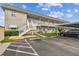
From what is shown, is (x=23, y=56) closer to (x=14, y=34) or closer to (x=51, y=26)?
(x=14, y=34)

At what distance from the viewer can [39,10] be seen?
7.79 m

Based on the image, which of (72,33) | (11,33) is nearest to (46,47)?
(72,33)

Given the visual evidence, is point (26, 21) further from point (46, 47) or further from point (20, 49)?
point (46, 47)

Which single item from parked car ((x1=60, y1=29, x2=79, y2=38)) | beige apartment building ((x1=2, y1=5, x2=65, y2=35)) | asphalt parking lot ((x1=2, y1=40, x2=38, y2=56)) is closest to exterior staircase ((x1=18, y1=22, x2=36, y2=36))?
beige apartment building ((x1=2, y1=5, x2=65, y2=35))

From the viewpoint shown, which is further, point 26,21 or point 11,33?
point 26,21

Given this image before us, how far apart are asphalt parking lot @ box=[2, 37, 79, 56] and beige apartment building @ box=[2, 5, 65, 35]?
0.46m

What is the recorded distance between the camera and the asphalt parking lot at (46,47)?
24.1 ft

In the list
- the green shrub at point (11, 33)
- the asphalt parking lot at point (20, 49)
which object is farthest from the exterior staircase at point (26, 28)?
the asphalt parking lot at point (20, 49)

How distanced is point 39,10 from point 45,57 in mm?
1768

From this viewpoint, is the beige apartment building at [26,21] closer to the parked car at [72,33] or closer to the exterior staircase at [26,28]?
the exterior staircase at [26,28]

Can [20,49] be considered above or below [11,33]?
below

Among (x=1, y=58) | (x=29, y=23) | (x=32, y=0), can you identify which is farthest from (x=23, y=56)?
(x=32, y=0)

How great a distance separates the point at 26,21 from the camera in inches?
311

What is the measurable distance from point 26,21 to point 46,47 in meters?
1.23
